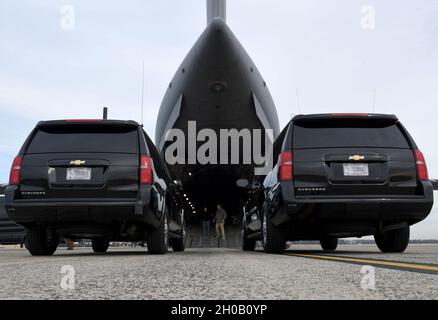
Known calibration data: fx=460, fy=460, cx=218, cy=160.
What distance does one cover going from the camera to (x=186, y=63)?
14.6m

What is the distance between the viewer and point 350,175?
5992mm

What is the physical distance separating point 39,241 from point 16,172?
134 cm

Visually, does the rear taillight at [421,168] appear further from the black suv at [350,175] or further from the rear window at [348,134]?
the rear window at [348,134]

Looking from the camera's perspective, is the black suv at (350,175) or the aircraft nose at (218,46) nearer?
the black suv at (350,175)

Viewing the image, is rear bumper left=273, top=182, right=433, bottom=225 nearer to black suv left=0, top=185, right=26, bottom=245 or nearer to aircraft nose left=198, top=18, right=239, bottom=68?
aircraft nose left=198, top=18, right=239, bottom=68

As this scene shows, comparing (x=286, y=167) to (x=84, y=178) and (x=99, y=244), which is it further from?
(x=99, y=244)

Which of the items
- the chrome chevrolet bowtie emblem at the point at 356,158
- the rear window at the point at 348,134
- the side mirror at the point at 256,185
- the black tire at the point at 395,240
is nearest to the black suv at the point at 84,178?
the rear window at the point at 348,134

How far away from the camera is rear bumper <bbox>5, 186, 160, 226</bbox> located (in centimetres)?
598

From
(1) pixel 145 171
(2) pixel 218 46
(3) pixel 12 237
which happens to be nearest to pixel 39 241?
(1) pixel 145 171

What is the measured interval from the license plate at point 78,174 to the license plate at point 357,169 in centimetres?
340

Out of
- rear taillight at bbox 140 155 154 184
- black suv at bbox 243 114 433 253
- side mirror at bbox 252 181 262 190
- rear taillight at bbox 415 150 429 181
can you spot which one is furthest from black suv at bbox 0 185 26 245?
rear taillight at bbox 415 150 429 181

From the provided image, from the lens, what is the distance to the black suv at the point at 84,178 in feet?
19.7

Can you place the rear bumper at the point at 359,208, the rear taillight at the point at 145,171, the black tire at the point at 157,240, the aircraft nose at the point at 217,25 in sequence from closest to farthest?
the rear bumper at the point at 359,208, the rear taillight at the point at 145,171, the black tire at the point at 157,240, the aircraft nose at the point at 217,25

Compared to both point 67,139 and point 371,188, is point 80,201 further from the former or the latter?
point 371,188
